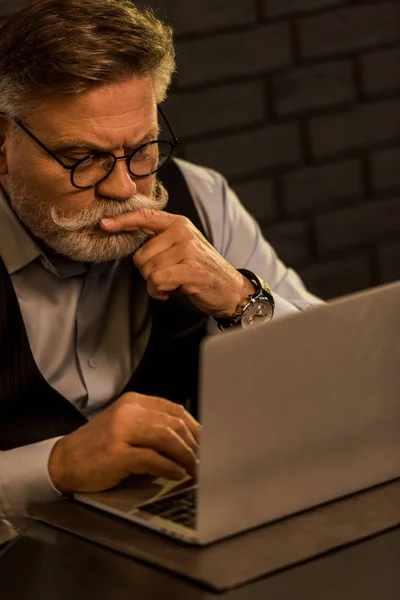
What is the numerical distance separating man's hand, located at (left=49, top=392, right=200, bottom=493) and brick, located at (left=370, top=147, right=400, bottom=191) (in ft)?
5.54

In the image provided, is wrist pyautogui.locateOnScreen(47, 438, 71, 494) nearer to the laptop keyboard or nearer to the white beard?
the laptop keyboard

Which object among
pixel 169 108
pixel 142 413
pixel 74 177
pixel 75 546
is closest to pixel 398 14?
pixel 169 108

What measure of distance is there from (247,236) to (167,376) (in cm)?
35

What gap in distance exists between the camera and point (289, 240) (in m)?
2.98

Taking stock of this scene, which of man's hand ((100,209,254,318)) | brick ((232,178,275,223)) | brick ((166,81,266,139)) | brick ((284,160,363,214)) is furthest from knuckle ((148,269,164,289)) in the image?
brick ((284,160,363,214))

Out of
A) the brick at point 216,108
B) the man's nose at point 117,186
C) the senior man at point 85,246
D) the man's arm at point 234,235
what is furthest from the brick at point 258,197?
the man's nose at point 117,186

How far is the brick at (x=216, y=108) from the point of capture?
2746mm

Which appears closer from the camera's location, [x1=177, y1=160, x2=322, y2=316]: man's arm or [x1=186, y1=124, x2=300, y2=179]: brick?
[x1=177, y1=160, x2=322, y2=316]: man's arm

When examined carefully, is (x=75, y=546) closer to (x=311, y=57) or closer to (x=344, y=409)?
(x=344, y=409)

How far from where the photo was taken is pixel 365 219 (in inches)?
123

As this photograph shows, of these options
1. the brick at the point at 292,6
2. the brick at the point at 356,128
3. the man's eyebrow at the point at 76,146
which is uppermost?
the man's eyebrow at the point at 76,146

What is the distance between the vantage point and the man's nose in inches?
72.7

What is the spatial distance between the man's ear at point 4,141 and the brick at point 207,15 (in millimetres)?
797

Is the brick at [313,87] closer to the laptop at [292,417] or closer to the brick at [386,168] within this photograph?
the brick at [386,168]
